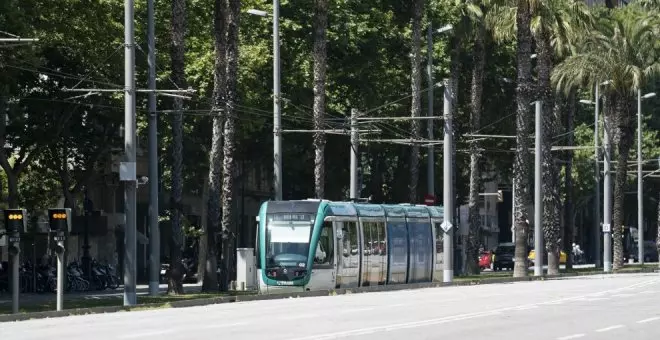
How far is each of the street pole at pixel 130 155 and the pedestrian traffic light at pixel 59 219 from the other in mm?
3601

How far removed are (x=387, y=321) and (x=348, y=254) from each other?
2272cm

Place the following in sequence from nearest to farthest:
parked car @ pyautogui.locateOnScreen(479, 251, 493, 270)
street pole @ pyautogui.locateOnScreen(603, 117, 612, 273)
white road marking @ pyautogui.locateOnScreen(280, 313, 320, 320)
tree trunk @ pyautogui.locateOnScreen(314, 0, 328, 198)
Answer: white road marking @ pyautogui.locateOnScreen(280, 313, 320, 320)
tree trunk @ pyautogui.locateOnScreen(314, 0, 328, 198)
street pole @ pyautogui.locateOnScreen(603, 117, 612, 273)
parked car @ pyautogui.locateOnScreen(479, 251, 493, 270)

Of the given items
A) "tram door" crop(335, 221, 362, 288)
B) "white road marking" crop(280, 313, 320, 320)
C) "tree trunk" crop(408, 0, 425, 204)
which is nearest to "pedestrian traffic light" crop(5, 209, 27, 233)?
"white road marking" crop(280, 313, 320, 320)

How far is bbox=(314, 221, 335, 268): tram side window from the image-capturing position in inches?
1919

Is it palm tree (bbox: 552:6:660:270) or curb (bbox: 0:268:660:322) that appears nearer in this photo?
curb (bbox: 0:268:660:322)

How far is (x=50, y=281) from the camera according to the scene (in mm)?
54906

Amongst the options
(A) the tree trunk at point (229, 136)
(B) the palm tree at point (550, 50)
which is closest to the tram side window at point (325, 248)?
(A) the tree trunk at point (229, 136)

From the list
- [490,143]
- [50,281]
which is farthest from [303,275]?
[490,143]

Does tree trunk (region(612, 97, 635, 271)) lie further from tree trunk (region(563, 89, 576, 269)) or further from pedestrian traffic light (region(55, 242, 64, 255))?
pedestrian traffic light (region(55, 242, 64, 255))

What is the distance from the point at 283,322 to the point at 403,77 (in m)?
45.6

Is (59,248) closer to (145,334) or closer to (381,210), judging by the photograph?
(145,334)

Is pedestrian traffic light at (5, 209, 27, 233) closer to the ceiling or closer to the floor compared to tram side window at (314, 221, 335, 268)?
closer to the ceiling

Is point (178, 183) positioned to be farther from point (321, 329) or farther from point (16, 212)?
point (321, 329)

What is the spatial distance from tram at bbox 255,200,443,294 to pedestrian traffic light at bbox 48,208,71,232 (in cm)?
1323
